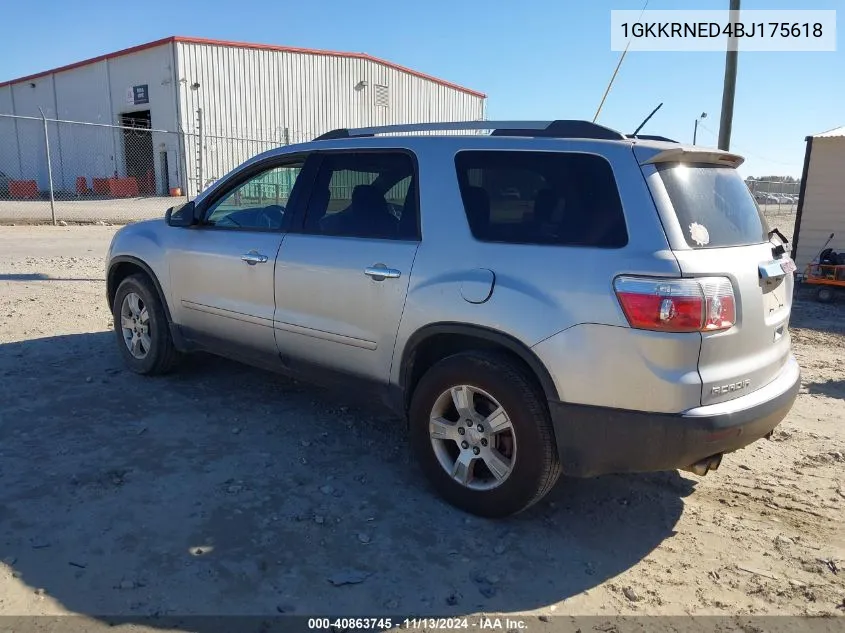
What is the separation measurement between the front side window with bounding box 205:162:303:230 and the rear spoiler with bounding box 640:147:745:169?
91.6 inches

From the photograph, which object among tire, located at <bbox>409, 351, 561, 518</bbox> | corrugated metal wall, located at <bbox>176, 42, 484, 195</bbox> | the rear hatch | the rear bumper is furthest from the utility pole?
corrugated metal wall, located at <bbox>176, 42, 484, 195</bbox>

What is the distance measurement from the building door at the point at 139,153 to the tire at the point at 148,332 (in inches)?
961

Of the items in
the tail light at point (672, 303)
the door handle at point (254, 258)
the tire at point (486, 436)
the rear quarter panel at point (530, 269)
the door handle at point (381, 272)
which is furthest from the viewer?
the door handle at point (254, 258)

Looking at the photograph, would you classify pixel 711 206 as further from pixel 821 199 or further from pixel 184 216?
pixel 821 199

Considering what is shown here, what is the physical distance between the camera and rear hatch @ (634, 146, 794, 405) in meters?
2.76

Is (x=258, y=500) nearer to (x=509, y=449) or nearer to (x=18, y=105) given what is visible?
(x=509, y=449)

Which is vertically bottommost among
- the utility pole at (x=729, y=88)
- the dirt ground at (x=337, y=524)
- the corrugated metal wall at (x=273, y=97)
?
the dirt ground at (x=337, y=524)

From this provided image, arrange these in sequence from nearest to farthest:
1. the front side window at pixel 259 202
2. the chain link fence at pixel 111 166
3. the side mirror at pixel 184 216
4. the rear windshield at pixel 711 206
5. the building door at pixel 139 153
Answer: the rear windshield at pixel 711 206 < the front side window at pixel 259 202 < the side mirror at pixel 184 216 < the chain link fence at pixel 111 166 < the building door at pixel 139 153

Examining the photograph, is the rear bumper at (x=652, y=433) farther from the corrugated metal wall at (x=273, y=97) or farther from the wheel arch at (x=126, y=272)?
the corrugated metal wall at (x=273, y=97)

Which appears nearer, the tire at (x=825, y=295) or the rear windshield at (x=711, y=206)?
the rear windshield at (x=711, y=206)

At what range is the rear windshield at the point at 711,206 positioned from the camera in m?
2.89

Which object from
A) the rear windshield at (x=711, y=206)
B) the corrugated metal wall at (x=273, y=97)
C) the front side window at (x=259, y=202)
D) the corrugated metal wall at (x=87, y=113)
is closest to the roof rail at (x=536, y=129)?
the rear windshield at (x=711, y=206)

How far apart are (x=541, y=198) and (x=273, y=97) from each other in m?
26.5

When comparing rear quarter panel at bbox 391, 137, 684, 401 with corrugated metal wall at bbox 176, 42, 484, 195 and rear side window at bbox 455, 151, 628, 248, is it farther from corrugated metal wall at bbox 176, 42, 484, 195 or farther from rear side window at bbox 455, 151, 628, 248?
corrugated metal wall at bbox 176, 42, 484, 195
